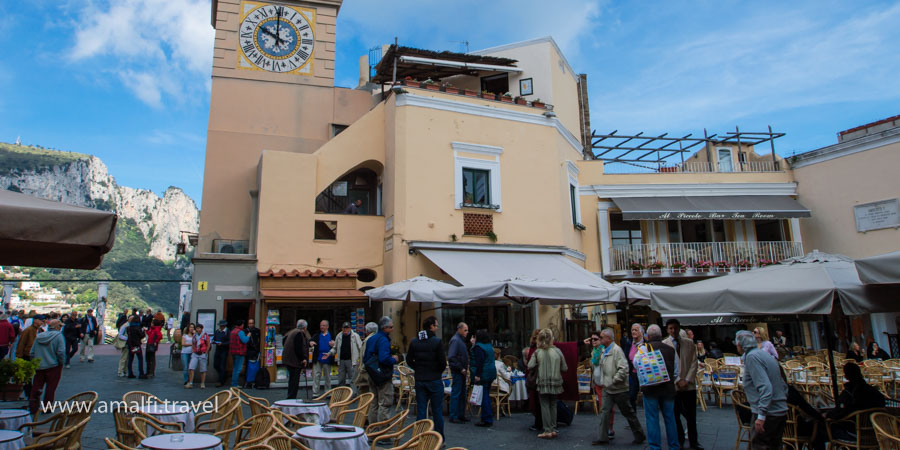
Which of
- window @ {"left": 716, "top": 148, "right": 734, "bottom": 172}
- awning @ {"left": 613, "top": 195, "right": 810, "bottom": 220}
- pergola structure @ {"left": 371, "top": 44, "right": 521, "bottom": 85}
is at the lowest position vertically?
awning @ {"left": 613, "top": 195, "right": 810, "bottom": 220}

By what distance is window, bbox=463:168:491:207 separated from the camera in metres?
16.4

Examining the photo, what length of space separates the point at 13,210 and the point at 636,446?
23.8 feet

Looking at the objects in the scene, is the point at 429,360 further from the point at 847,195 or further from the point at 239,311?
the point at 847,195

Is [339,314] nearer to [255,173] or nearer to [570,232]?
[255,173]

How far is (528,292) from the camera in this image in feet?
36.3

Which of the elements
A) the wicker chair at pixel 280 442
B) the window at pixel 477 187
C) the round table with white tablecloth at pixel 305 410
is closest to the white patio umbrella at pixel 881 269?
the wicker chair at pixel 280 442

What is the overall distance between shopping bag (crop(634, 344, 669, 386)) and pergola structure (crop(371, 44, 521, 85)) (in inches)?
537

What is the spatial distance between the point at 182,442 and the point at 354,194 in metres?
14.0

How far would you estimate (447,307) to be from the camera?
49.6ft

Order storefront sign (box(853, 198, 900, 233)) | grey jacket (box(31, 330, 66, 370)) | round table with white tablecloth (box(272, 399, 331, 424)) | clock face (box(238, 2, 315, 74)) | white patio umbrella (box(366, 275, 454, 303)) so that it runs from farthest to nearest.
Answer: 1. clock face (box(238, 2, 315, 74))
2. storefront sign (box(853, 198, 900, 233))
3. white patio umbrella (box(366, 275, 454, 303))
4. grey jacket (box(31, 330, 66, 370))
5. round table with white tablecloth (box(272, 399, 331, 424))

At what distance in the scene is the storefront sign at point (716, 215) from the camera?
19.0 metres

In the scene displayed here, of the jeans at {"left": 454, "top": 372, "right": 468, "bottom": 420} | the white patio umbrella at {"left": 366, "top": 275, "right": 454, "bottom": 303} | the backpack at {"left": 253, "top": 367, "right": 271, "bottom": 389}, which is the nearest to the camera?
the jeans at {"left": 454, "top": 372, "right": 468, "bottom": 420}

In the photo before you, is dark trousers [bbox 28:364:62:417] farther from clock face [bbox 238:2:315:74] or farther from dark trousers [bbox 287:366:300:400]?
clock face [bbox 238:2:315:74]

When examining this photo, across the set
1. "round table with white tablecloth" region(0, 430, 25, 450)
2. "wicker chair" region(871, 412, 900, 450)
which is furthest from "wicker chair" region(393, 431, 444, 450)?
"wicker chair" region(871, 412, 900, 450)
